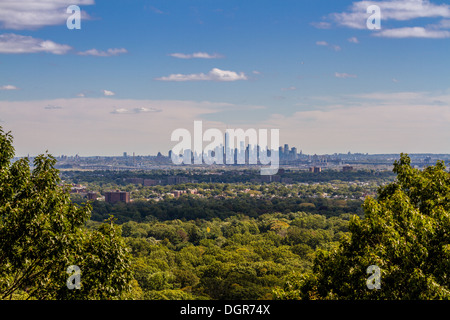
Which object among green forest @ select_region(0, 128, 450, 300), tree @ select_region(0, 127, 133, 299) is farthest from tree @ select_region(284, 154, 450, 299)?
tree @ select_region(0, 127, 133, 299)

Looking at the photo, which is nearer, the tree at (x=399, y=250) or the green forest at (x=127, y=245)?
the green forest at (x=127, y=245)


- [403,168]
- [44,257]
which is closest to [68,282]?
[44,257]

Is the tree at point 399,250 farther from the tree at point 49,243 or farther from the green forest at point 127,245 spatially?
the tree at point 49,243

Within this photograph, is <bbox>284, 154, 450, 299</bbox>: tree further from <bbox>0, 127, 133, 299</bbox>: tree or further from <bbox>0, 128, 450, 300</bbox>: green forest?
<bbox>0, 127, 133, 299</bbox>: tree

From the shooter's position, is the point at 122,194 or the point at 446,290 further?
the point at 122,194

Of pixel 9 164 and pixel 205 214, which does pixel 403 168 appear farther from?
pixel 205 214

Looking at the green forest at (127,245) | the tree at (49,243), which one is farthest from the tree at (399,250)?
the tree at (49,243)
